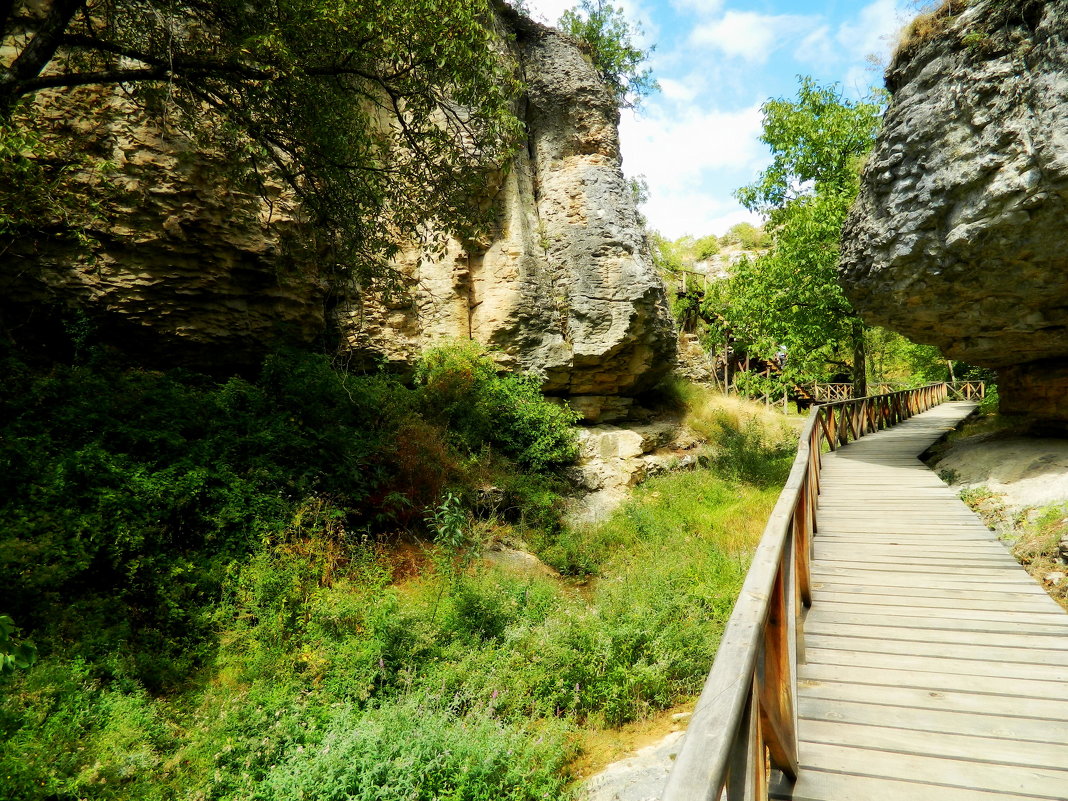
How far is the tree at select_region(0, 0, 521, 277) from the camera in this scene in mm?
5324

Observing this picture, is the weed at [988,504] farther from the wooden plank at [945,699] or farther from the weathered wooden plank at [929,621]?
the wooden plank at [945,699]

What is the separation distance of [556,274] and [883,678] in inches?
431

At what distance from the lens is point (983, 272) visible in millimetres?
6629

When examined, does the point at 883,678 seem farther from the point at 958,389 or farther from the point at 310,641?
the point at 958,389

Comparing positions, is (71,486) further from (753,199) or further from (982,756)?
(753,199)

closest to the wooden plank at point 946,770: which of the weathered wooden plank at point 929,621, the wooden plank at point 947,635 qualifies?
the wooden plank at point 947,635

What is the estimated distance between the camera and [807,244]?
→ 13.8 meters

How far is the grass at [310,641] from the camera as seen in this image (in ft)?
10.2

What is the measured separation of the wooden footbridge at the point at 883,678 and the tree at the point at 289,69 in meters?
5.99

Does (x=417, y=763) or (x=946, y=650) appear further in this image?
(x=946, y=650)

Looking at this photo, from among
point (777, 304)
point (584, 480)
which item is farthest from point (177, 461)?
point (777, 304)

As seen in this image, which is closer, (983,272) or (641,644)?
(641,644)

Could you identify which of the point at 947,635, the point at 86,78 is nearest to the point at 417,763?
the point at 947,635

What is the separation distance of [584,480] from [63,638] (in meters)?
8.69
